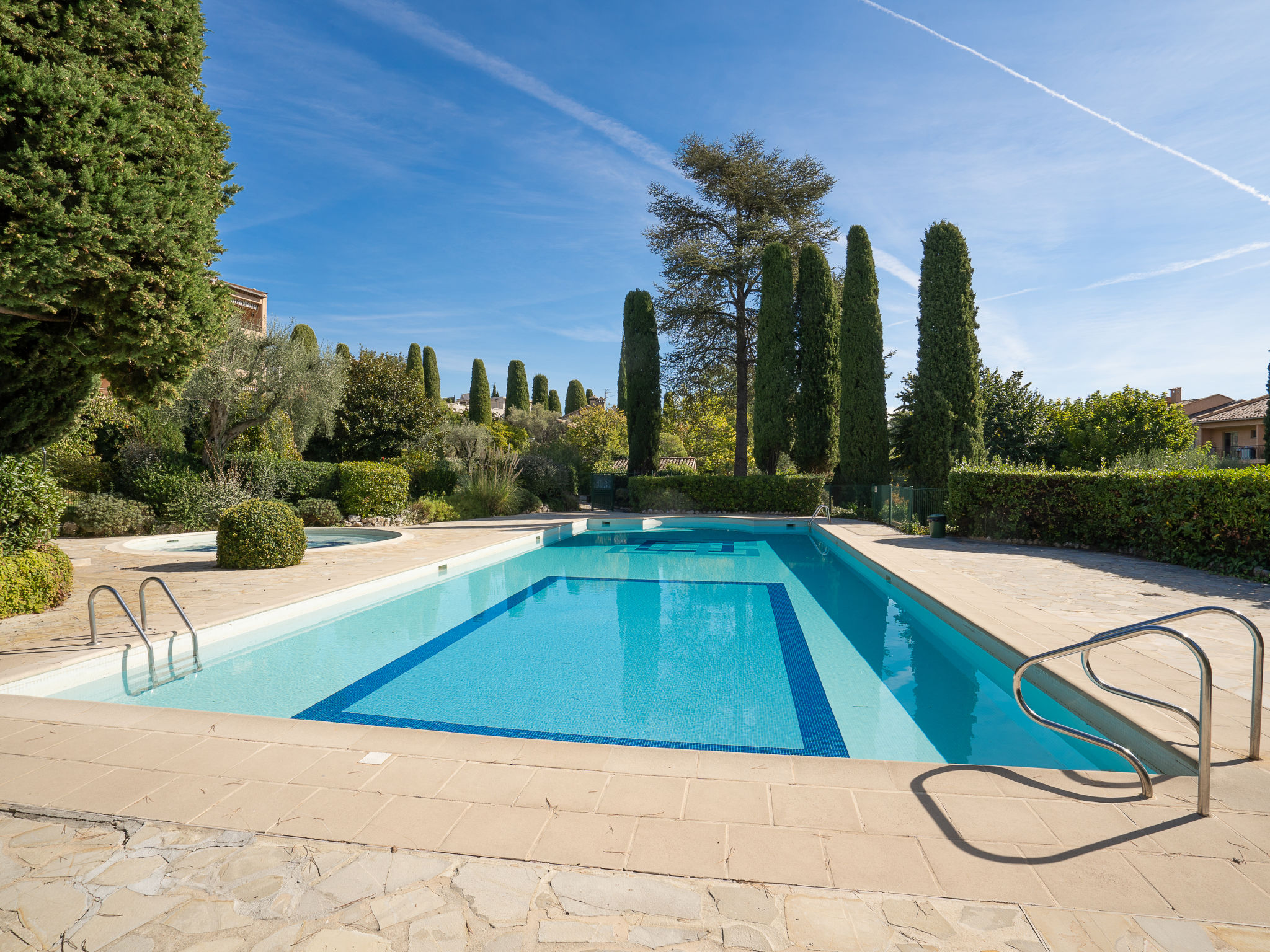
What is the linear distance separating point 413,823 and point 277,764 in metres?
1.03

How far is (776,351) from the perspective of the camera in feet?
70.9

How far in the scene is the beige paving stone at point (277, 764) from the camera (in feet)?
9.82

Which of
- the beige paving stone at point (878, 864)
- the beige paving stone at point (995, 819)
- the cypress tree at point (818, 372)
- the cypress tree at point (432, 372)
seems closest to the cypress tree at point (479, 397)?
the cypress tree at point (432, 372)

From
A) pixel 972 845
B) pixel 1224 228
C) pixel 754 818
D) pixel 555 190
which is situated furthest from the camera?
pixel 555 190

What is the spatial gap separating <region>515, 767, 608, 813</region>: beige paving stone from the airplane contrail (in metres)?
12.5

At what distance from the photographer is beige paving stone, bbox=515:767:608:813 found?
2711mm

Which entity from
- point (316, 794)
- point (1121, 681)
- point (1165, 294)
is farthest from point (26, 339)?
→ point (1165, 294)

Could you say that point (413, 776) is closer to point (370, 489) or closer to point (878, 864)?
point (878, 864)

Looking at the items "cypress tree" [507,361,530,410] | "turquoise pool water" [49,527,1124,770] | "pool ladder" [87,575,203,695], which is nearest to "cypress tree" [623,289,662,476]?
"turquoise pool water" [49,527,1124,770]

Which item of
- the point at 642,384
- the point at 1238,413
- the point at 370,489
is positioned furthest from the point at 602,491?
the point at 1238,413

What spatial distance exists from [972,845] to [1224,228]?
11.9m

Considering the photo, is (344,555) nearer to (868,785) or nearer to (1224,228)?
(868,785)

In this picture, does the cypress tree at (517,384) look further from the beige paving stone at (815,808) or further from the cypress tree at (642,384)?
the beige paving stone at (815,808)

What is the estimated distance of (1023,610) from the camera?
6465 mm
